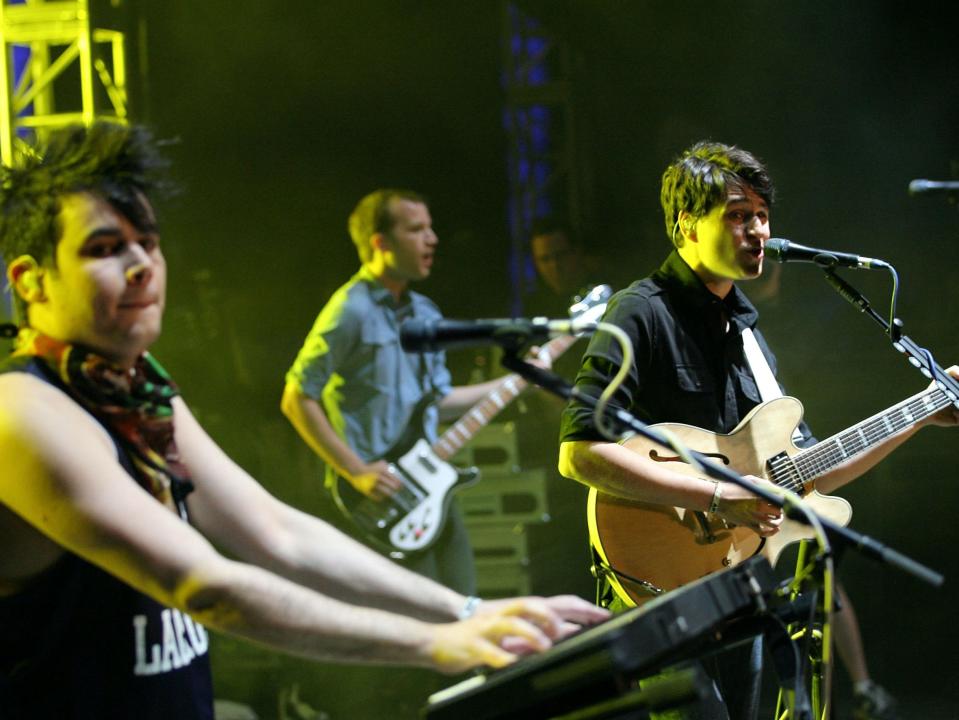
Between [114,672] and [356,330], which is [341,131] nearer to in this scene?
[356,330]

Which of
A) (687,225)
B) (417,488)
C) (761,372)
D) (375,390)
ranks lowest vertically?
(417,488)

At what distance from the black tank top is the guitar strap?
2.08 meters

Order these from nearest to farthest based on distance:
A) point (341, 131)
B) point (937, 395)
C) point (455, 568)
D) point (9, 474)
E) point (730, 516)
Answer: point (9, 474)
point (730, 516)
point (937, 395)
point (455, 568)
point (341, 131)

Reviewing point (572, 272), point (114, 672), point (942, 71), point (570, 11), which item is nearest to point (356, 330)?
point (572, 272)

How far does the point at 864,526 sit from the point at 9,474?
466cm

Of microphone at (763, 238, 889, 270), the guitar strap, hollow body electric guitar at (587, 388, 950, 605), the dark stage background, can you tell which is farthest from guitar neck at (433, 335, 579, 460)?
microphone at (763, 238, 889, 270)

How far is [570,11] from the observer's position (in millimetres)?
6062

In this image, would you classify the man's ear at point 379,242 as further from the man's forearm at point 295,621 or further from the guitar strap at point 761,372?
the man's forearm at point 295,621

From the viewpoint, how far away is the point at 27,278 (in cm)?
202

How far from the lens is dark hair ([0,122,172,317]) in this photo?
79.0 inches

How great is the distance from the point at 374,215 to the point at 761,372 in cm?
289

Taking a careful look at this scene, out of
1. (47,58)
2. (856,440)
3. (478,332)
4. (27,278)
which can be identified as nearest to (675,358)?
(856,440)

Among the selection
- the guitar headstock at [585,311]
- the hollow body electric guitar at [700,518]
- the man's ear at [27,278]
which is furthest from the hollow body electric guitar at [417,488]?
the man's ear at [27,278]

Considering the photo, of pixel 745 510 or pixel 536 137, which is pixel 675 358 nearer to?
pixel 745 510
